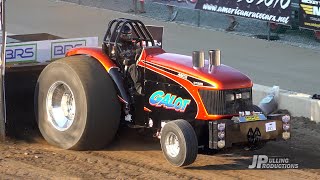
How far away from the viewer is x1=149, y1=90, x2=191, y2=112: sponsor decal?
26.8 feet

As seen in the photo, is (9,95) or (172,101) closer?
(172,101)

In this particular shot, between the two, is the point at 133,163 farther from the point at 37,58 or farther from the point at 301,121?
the point at 301,121

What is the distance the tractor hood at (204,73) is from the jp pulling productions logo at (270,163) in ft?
2.95

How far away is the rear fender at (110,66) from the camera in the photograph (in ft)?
28.0

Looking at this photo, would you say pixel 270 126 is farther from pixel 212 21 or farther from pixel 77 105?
pixel 212 21

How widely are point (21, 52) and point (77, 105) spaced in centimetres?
172

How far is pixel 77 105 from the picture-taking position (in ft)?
28.0

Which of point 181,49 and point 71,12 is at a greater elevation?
point 71,12

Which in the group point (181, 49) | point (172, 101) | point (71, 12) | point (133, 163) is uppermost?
point (71, 12)

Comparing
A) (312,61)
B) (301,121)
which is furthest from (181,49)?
(301,121)

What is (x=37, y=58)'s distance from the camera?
9977 mm

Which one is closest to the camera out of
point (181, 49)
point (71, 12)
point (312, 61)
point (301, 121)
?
point (301, 121)

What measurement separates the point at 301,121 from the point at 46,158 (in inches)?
153

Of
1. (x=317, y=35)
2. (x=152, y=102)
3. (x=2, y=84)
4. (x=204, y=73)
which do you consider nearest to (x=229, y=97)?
Result: (x=204, y=73)
